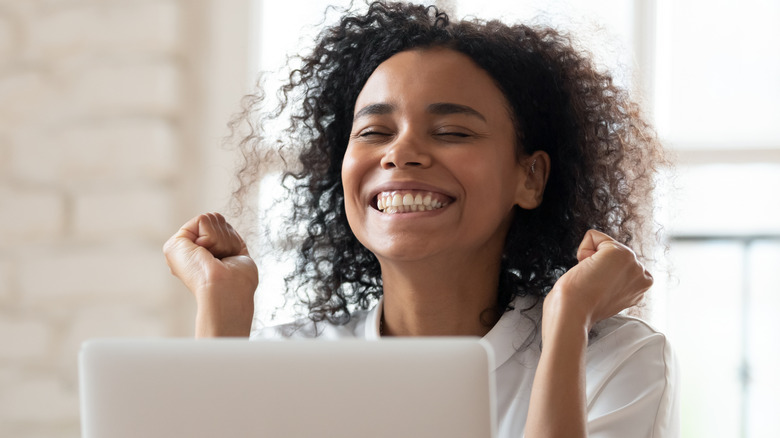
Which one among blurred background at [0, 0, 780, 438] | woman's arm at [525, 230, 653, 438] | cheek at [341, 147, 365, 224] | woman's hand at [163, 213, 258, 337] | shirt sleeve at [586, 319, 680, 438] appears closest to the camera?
woman's arm at [525, 230, 653, 438]

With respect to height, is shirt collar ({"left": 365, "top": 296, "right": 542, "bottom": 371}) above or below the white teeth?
below

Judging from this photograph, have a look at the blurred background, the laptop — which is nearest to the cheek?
the blurred background

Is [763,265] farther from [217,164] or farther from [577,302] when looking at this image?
[217,164]

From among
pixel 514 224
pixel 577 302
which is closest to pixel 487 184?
pixel 514 224

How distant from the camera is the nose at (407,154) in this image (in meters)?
1.45

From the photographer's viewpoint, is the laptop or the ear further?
the ear

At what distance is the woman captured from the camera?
4.33 feet

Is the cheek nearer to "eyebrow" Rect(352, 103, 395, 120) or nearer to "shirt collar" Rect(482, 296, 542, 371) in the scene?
"eyebrow" Rect(352, 103, 395, 120)

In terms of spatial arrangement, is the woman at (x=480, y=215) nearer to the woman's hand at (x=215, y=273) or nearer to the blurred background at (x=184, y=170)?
the woman's hand at (x=215, y=273)

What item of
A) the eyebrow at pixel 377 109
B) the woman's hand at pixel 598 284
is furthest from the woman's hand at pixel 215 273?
the woman's hand at pixel 598 284

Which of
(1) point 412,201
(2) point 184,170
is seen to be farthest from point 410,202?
(2) point 184,170

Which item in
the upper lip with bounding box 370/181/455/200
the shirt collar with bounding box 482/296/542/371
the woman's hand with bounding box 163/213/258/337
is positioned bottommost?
the shirt collar with bounding box 482/296/542/371

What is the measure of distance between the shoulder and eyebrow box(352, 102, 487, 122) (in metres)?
0.37

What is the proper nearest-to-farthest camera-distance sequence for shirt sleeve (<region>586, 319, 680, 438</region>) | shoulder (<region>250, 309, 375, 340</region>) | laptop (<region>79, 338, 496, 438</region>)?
laptop (<region>79, 338, 496, 438</region>) < shirt sleeve (<region>586, 319, 680, 438</region>) < shoulder (<region>250, 309, 375, 340</region>)
